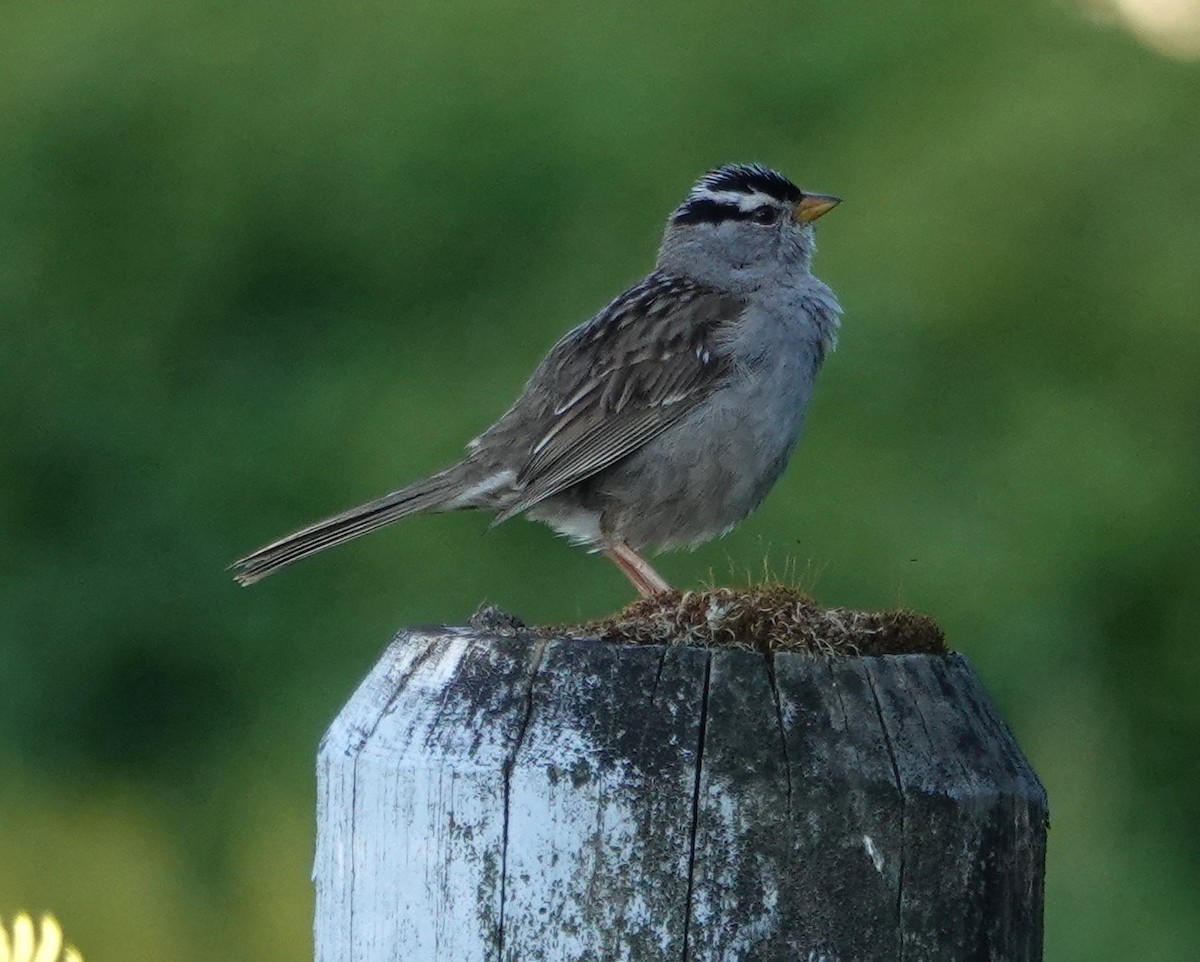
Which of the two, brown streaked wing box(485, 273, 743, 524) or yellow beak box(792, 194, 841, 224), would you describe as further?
yellow beak box(792, 194, 841, 224)

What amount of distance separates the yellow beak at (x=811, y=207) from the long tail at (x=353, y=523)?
1.50 metres

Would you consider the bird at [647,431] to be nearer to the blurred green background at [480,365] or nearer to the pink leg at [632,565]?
the pink leg at [632,565]

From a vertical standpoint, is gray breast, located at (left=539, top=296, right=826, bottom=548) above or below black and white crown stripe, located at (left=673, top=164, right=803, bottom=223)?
below

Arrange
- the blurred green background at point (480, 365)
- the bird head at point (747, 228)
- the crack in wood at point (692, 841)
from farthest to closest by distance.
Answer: the blurred green background at point (480, 365)
the bird head at point (747, 228)
the crack in wood at point (692, 841)

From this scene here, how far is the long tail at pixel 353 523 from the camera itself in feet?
18.1

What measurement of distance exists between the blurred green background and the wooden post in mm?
3822

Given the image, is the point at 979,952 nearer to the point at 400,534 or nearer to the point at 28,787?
the point at 400,534

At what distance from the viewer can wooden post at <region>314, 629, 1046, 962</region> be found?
265 cm

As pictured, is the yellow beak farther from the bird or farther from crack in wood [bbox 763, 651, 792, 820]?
crack in wood [bbox 763, 651, 792, 820]

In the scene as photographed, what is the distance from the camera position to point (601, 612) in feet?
22.9

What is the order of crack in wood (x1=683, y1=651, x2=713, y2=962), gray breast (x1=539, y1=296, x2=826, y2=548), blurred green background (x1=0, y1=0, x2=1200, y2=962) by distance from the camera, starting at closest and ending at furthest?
crack in wood (x1=683, y1=651, x2=713, y2=962)
gray breast (x1=539, y1=296, x2=826, y2=548)
blurred green background (x1=0, y1=0, x2=1200, y2=962)

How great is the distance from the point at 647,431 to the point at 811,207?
1.24 meters

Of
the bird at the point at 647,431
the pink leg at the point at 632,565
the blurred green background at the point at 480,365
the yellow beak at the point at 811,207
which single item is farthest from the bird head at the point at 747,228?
the pink leg at the point at 632,565

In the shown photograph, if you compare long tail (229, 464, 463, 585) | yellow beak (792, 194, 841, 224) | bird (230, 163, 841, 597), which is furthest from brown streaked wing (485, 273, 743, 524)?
yellow beak (792, 194, 841, 224)
